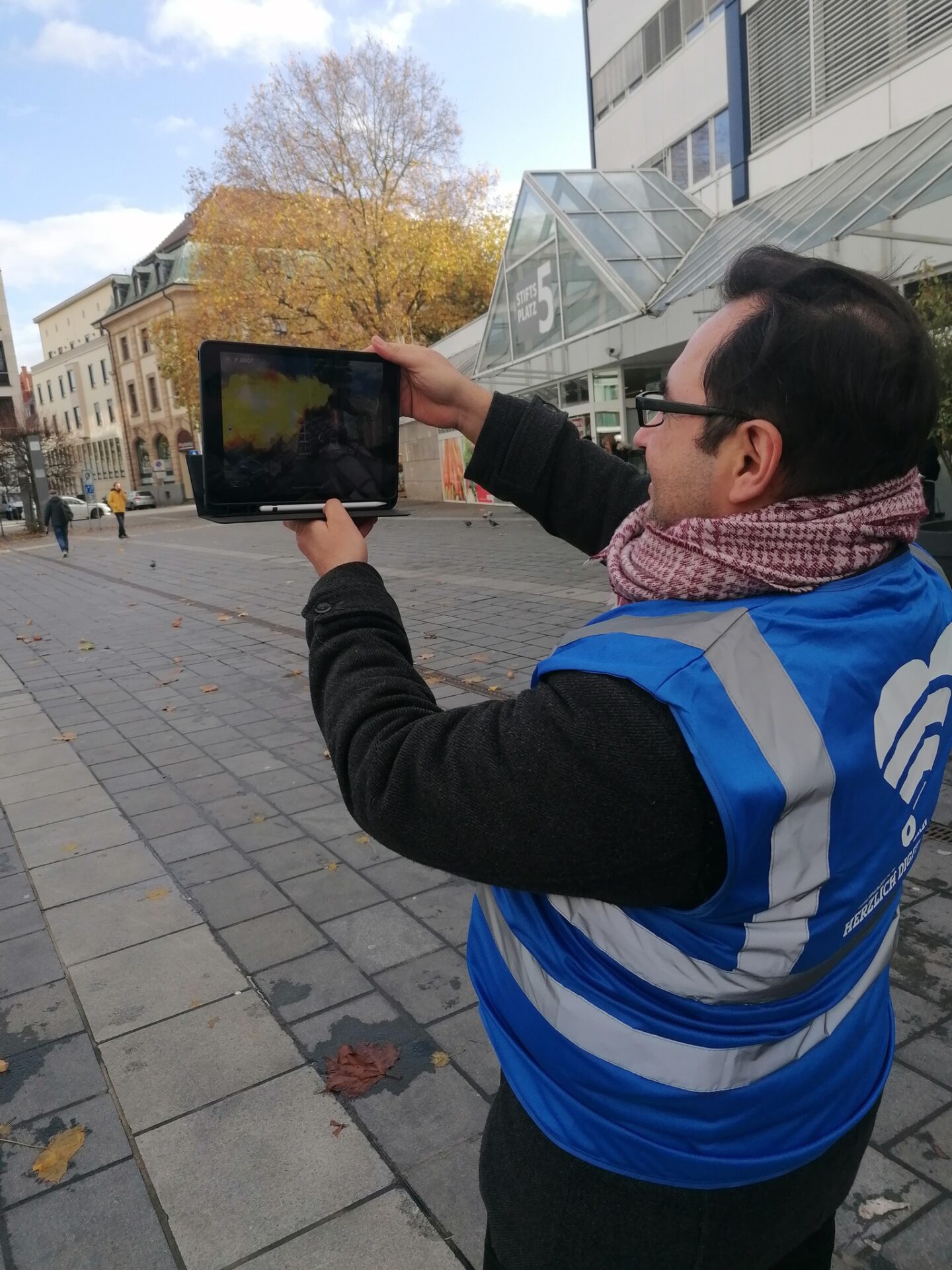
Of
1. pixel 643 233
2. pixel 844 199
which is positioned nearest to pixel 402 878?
pixel 844 199

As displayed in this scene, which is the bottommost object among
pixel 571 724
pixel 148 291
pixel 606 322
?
pixel 571 724

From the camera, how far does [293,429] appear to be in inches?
58.4

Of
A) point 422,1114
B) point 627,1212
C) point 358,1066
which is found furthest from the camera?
point 358,1066

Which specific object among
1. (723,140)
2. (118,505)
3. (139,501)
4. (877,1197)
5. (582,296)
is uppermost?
(723,140)

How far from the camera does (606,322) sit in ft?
56.7

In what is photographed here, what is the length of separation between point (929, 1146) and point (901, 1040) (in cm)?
39

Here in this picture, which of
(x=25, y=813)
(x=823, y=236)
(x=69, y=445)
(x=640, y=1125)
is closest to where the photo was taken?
(x=640, y=1125)

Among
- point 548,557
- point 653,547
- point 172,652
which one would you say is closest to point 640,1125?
point 653,547

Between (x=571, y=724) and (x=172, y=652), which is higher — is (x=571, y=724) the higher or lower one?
the higher one

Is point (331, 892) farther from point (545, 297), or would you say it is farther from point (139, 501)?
point (139, 501)

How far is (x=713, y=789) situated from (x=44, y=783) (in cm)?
501

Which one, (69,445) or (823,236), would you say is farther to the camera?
(69,445)

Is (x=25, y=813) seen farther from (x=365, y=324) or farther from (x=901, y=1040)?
(x=365, y=324)

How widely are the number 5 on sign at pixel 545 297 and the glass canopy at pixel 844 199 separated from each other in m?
3.17
